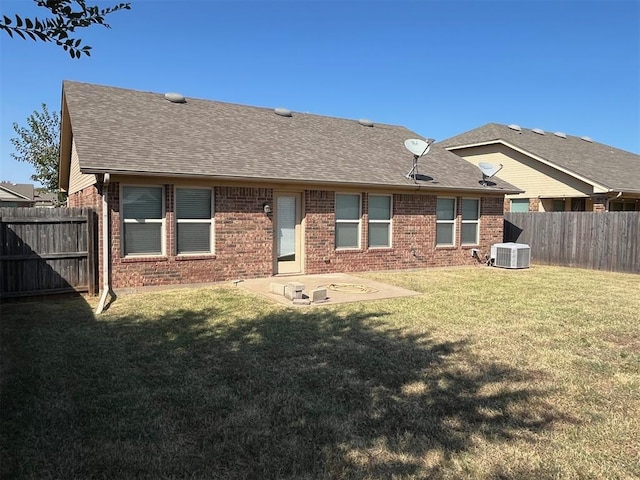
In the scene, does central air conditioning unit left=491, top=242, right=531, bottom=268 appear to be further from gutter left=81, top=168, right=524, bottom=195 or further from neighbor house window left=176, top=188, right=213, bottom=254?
neighbor house window left=176, top=188, right=213, bottom=254

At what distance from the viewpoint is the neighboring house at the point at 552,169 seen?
19.0 meters

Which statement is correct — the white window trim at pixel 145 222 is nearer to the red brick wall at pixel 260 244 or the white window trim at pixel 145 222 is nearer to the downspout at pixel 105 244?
the red brick wall at pixel 260 244

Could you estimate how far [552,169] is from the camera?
2028 cm

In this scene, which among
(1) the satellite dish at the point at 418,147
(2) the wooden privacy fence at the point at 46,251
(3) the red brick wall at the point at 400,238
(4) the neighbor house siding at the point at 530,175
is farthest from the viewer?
A: (4) the neighbor house siding at the point at 530,175

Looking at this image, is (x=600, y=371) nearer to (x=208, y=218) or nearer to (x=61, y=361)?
(x=61, y=361)

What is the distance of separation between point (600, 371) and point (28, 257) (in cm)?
987

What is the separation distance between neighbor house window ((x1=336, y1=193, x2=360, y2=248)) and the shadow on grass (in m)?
6.13

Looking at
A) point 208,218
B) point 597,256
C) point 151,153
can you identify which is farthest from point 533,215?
point 151,153

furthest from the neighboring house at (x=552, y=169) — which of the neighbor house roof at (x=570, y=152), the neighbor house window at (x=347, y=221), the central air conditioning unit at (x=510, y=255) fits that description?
the neighbor house window at (x=347, y=221)

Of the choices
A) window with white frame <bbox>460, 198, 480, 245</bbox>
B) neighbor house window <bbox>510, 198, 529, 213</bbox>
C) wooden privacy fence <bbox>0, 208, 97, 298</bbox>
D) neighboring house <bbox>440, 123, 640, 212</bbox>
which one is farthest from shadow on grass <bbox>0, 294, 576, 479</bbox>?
neighbor house window <bbox>510, 198, 529, 213</bbox>

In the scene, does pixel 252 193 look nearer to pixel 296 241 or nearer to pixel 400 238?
pixel 296 241

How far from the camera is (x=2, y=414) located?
13.6 feet

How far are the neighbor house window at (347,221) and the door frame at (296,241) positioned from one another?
42.3 inches

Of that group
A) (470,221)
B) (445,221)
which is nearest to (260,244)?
(445,221)
